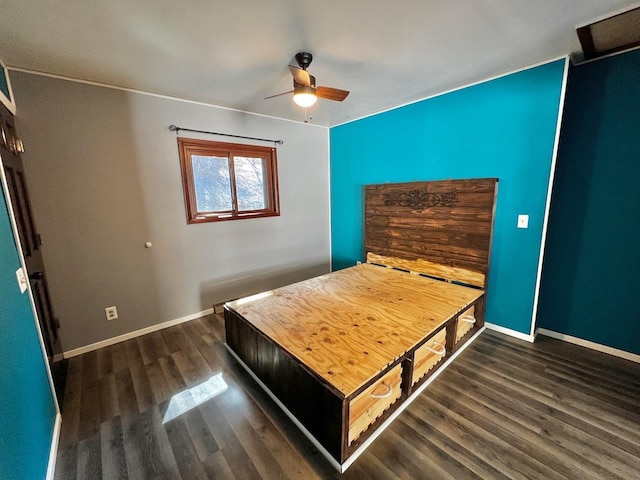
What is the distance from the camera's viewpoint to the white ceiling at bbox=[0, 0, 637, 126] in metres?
1.45

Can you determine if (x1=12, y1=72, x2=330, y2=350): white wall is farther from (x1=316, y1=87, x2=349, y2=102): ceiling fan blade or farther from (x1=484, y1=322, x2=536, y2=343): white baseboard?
(x1=484, y1=322, x2=536, y2=343): white baseboard

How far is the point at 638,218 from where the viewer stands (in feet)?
6.49

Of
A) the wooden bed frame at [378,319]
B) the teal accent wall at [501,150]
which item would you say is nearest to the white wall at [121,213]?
the wooden bed frame at [378,319]

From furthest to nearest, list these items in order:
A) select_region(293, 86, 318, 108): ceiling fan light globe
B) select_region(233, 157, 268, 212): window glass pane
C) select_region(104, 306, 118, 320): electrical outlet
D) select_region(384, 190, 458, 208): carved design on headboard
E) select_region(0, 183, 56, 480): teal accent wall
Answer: select_region(233, 157, 268, 212): window glass pane → select_region(384, 190, 458, 208): carved design on headboard → select_region(104, 306, 118, 320): electrical outlet → select_region(293, 86, 318, 108): ceiling fan light globe → select_region(0, 183, 56, 480): teal accent wall

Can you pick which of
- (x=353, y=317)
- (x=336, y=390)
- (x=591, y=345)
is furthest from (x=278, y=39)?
(x=591, y=345)

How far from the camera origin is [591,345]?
2271mm

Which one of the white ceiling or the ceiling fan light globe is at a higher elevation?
the white ceiling

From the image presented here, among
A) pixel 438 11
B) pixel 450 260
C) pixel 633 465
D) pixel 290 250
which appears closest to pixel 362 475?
pixel 633 465

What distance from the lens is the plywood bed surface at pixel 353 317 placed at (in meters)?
1.48

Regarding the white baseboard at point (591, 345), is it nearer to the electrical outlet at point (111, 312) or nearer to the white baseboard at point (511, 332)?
the white baseboard at point (511, 332)

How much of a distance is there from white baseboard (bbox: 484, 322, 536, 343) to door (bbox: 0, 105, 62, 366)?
3762mm

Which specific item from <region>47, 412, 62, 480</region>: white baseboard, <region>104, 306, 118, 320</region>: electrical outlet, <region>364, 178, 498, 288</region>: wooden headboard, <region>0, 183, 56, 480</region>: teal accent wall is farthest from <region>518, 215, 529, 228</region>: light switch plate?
<region>104, 306, 118, 320</region>: electrical outlet

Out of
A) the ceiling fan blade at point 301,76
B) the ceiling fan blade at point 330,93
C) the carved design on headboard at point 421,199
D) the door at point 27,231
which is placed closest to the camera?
the door at point 27,231

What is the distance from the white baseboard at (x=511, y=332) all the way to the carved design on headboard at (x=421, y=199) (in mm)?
1304
